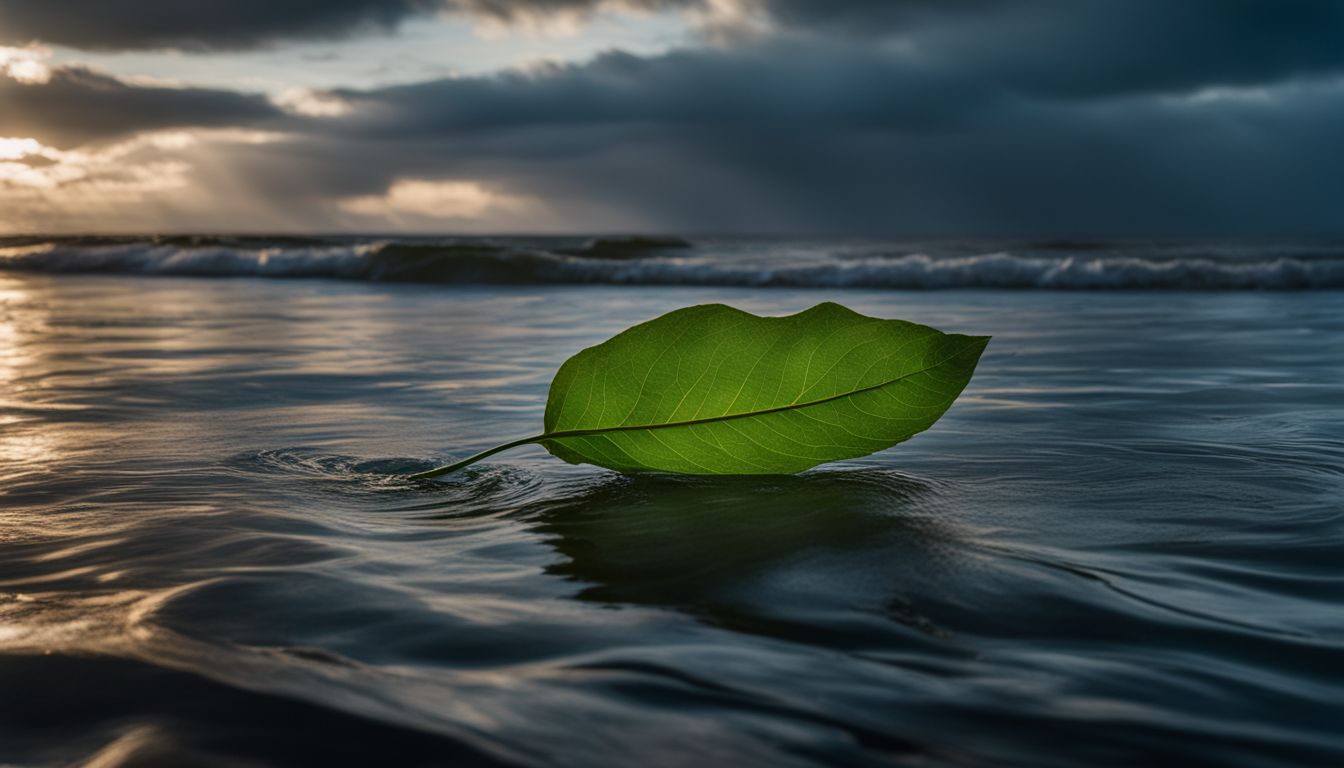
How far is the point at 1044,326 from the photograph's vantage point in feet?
19.1

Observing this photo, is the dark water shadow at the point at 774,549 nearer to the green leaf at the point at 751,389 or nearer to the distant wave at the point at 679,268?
the green leaf at the point at 751,389

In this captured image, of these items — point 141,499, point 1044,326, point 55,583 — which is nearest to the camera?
point 55,583

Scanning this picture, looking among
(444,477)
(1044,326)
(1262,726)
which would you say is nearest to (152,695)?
(1262,726)

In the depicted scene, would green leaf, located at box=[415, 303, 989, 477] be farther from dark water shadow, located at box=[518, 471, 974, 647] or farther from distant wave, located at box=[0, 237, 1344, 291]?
distant wave, located at box=[0, 237, 1344, 291]

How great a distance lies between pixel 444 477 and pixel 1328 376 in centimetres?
282

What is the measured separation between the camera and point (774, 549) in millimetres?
1277

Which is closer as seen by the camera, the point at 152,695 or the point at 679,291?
the point at 152,695

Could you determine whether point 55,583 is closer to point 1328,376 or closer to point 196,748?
point 196,748

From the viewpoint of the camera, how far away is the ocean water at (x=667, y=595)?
79 cm

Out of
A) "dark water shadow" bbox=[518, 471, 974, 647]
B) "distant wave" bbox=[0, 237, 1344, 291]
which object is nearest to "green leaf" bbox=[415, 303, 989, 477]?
"dark water shadow" bbox=[518, 471, 974, 647]

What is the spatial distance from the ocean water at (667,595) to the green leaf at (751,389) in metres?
0.07

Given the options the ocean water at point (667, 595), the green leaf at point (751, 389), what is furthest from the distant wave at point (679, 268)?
the green leaf at point (751, 389)

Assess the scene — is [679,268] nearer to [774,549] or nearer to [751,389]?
[751,389]

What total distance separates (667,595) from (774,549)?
0.65ft
